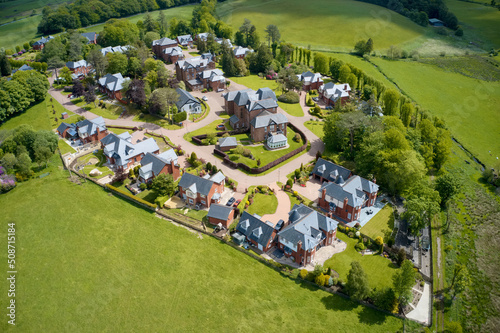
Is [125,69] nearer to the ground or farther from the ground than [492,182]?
farther from the ground

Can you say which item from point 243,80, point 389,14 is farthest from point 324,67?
point 389,14

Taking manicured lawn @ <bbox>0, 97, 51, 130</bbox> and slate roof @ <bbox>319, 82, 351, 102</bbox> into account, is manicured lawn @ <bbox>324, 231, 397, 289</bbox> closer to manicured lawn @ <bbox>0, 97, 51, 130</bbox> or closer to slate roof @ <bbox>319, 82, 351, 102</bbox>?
slate roof @ <bbox>319, 82, 351, 102</bbox>

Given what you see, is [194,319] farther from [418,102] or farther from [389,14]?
[389,14]

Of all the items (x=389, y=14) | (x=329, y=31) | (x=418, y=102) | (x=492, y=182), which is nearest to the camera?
(x=492, y=182)

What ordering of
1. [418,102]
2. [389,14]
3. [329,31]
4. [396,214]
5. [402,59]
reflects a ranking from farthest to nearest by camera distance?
[389,14] < [329,31] < [402,59] < [418,102] < [396,214]

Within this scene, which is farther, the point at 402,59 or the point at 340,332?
the point at 402,59

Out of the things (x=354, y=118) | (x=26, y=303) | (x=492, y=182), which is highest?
(x=354, y=118)

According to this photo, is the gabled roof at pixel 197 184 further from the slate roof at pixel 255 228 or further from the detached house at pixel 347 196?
the detached house at pixel 347 196
